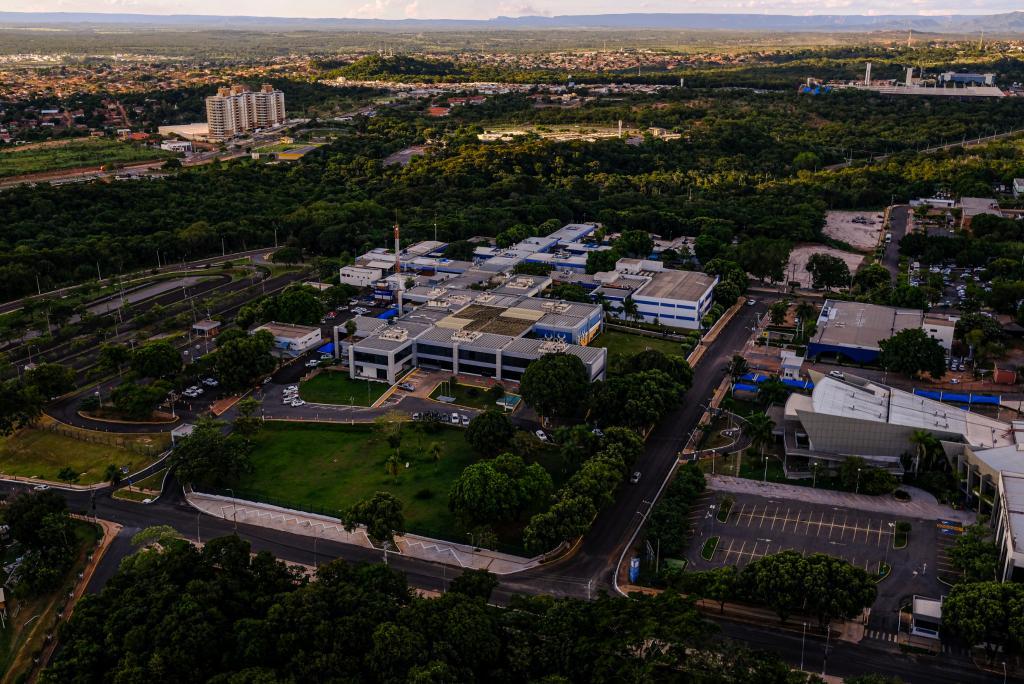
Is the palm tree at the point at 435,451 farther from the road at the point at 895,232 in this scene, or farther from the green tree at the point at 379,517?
the road at the point at 895,232

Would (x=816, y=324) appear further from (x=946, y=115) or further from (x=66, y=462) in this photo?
(x=946, y=115)

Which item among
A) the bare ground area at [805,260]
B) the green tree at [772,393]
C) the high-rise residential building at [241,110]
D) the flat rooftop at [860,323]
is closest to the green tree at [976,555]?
the green tree at [772,393]

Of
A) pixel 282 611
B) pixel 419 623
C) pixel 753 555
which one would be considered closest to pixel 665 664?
pixel 419 623

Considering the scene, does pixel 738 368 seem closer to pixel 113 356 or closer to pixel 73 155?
pixel 113 356

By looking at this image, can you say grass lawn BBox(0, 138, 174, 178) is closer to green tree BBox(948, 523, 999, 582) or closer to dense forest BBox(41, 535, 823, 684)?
dense forest BBox(41, 535, 823, 684)

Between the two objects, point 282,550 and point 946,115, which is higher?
point 946,115

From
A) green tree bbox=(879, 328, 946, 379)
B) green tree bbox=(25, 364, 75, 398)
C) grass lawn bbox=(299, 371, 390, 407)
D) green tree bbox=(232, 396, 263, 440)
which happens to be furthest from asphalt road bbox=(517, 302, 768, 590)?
green tree bbox=(25, 364, 75, 398)
